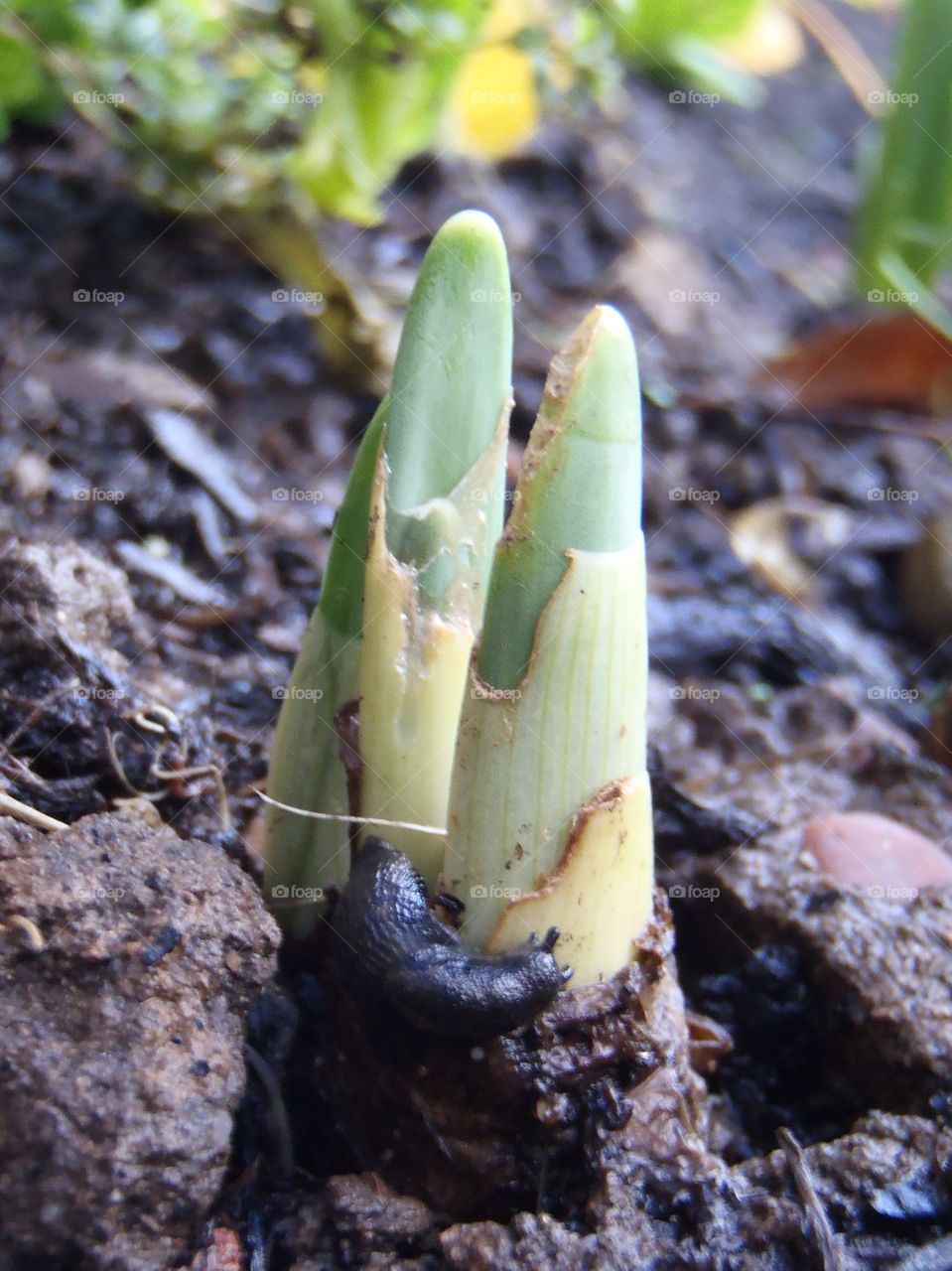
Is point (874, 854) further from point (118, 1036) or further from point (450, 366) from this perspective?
point (118, 1036)

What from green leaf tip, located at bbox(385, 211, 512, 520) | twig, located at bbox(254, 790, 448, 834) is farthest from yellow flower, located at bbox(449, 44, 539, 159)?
twig, located at bbox(254, 790, 448, 834)

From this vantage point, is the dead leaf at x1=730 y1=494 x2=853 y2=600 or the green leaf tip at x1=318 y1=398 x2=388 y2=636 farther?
the dead leaf at x1=730 y1=494 x2=853 y2=600

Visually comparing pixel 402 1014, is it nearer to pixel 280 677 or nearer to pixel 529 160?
pixel 280 677

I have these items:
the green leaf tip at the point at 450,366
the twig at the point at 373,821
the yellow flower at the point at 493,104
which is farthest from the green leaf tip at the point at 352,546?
the yellow flower at the point at 493,104

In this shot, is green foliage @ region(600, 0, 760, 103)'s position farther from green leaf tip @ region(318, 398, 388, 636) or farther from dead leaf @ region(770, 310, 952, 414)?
green leaf tip @ region(318, 398, 388, 636)

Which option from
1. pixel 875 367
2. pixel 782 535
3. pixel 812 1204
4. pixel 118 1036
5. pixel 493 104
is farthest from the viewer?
pixel 493 104

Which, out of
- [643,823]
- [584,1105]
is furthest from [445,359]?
[584,1105]

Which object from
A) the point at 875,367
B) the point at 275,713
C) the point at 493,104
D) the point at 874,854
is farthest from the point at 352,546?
the point at 493,104
